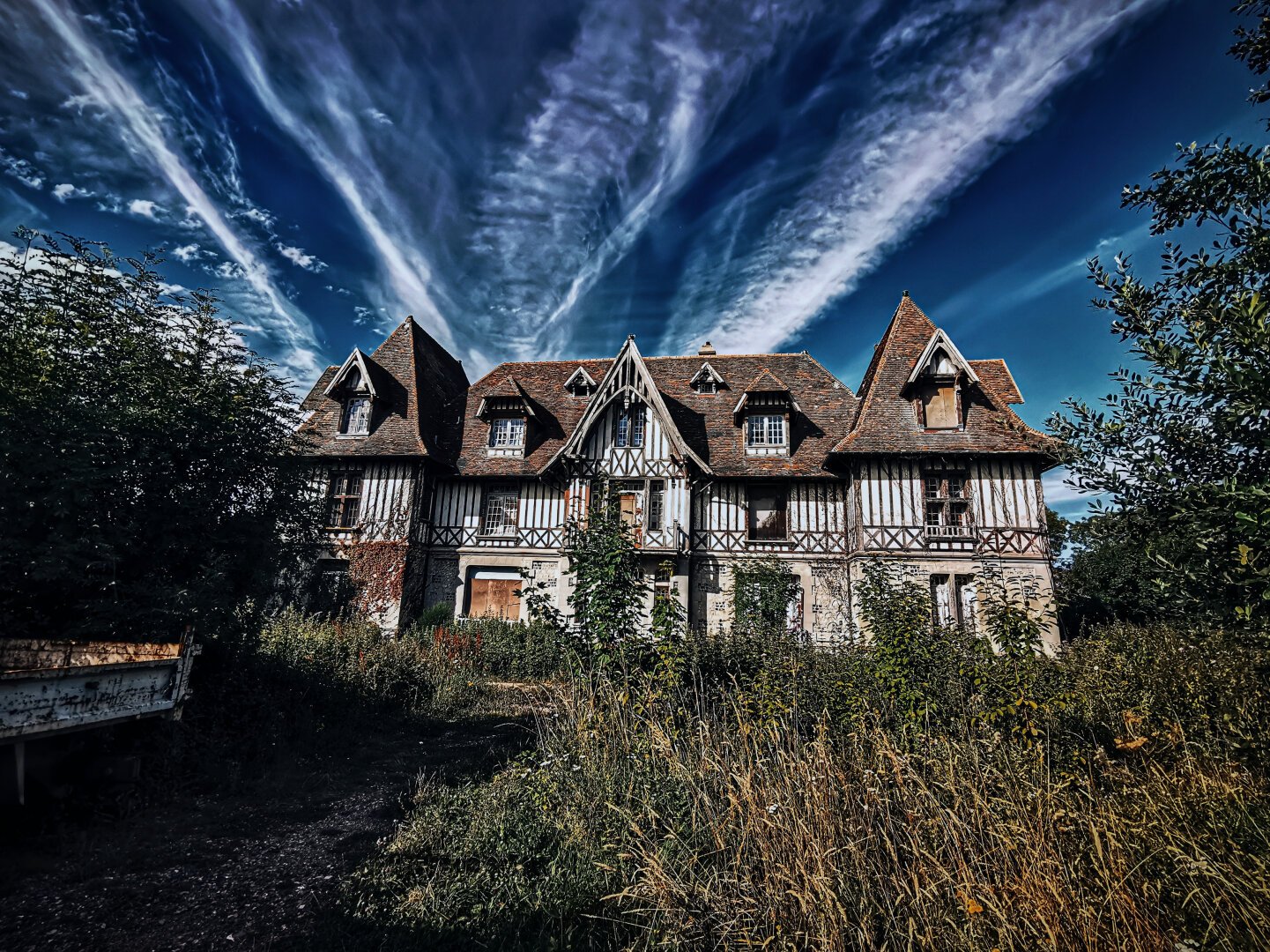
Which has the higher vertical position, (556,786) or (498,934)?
(556,786)

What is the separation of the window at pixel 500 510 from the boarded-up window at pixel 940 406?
1214 centimetres

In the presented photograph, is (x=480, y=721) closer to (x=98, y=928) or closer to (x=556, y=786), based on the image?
(x=556, y=786)

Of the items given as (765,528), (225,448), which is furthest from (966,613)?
(225,448)

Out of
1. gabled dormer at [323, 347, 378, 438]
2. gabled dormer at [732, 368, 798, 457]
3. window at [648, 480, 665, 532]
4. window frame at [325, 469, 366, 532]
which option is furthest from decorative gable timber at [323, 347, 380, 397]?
gabled dormer at [732, 368, 798, 457]

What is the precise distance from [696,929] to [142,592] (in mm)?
6386

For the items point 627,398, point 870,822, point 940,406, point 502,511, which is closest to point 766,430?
point 627,398

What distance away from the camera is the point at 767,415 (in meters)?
17.2

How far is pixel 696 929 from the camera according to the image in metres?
3.03

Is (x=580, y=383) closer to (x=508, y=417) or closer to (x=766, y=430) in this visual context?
(x=508, y=417)

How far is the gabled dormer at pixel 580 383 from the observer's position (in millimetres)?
19516

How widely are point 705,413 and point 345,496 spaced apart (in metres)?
11.4

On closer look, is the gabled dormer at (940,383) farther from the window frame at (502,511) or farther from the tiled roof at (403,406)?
the tiled roof at (403,406)

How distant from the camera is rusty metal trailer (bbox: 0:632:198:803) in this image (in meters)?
3.30

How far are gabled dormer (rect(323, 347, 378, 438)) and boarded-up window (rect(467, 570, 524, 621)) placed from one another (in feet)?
18.7
